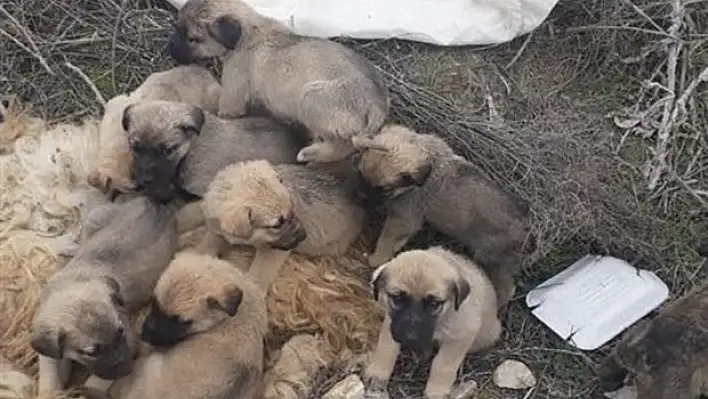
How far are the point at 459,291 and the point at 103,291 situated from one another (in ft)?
3.80

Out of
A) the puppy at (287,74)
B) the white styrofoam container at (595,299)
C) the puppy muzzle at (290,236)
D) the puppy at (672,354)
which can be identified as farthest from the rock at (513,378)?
the puppy at (287,74)

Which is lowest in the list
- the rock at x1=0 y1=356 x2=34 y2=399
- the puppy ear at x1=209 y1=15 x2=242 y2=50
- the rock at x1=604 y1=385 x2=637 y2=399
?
the rock at x1=604 y1=385 x2=637 y2=399

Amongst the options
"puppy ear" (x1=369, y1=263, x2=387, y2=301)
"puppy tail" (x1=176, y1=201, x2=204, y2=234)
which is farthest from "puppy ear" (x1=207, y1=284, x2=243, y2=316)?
"puppy tail" (x1=176, y1=201, x2=204, y2=234)

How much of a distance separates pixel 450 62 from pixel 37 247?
1.99m

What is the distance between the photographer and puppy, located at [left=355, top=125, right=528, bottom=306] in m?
4.92

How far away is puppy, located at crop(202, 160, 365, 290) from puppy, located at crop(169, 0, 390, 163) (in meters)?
0.16

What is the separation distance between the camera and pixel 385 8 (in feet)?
19.3

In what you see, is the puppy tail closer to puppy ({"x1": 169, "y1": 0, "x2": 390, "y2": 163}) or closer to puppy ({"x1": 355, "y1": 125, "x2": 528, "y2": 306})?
puppy ({"x1": 169, "y1": 0, "x2": 390, "y2": 163})

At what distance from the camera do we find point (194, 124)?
492 cm

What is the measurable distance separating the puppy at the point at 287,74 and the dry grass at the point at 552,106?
0.44 m

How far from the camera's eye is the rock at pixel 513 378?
4840 mm

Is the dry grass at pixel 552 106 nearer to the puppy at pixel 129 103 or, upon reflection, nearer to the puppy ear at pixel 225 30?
the puppy at pixel 129 103

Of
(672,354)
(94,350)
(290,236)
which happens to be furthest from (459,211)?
(94,350)

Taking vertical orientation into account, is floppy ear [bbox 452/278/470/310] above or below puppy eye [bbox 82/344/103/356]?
above
